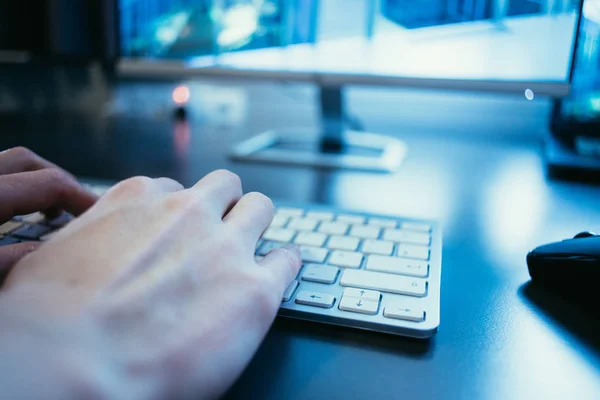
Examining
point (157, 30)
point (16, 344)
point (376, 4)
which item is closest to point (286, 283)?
point (16, 344)

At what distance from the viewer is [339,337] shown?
349 mm

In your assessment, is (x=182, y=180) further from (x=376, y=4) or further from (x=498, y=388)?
(x=498, y=388)

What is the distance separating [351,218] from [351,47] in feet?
1.12

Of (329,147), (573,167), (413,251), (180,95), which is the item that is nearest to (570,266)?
(413,251)

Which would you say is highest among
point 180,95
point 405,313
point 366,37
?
point 366,37

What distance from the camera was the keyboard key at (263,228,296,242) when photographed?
46cm

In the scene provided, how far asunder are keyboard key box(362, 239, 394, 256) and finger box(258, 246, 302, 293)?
0.07 metres

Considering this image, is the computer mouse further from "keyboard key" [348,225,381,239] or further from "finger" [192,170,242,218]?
"finger" [192,170,242,218]

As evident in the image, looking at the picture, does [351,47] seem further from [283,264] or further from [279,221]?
[283,264]

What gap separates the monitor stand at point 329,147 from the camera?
79cm

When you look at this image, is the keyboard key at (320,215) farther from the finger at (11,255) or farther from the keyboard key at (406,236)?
the finger at (11,255)

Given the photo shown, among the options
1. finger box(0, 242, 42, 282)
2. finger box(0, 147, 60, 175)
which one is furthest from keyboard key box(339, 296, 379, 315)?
finger box(0, 147, 60, 175)

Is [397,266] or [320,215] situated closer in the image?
[397,266]

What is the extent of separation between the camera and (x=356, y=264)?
1.36 ft
